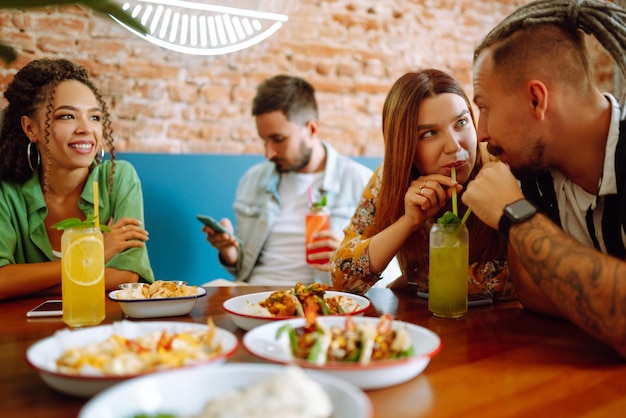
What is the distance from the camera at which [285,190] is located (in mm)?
3037

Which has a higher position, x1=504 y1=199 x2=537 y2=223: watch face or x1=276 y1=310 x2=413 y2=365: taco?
x1=504 y1=199 x2=537 y2=223: watch face

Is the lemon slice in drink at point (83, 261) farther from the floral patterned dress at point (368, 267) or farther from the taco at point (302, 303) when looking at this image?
the floral patterned dress at point (368, 267)

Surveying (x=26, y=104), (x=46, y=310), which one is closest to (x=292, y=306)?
(x=46, y=310)

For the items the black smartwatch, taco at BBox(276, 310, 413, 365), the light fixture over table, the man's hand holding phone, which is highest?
the light fixture over table

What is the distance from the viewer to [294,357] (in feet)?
2.69

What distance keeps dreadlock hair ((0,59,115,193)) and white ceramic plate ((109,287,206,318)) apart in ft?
3.16

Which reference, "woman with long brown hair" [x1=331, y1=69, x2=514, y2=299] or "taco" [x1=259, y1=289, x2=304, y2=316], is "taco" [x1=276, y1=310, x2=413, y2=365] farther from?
"woman with long brown hair" [x1=331, y1=69, x2=514, y2=299]

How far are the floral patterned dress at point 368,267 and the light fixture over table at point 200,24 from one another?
2.31ft

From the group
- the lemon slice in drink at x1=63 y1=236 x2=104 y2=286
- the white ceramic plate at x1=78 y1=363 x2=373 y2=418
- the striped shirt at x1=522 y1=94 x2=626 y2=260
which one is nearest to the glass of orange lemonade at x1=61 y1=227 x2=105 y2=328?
the lemon slice in drink at x1=63 y1=236 x2=104 y2=286

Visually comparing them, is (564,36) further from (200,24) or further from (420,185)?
(200,24)

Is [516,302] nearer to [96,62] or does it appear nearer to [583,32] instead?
[583,32]

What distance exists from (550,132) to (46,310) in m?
1.29

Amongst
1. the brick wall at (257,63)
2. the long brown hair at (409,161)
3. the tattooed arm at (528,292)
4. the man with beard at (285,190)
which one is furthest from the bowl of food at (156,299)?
the brick wall at (257,63)

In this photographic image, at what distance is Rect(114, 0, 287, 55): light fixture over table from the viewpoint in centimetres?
106
